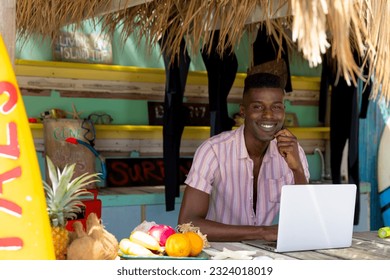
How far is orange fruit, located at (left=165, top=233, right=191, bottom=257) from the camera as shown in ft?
7.07

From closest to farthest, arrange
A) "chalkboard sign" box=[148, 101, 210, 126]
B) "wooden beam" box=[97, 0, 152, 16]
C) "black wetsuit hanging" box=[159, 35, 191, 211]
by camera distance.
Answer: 1. "wooden beam" box=[97, 0, 152, 16]
2. "black wetsuit hanging" box=[159, 35, 191, 211]
3. "chalkboard sign" box=[148, 101, 210, 126]

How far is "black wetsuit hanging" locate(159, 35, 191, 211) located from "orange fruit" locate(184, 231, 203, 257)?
2.15m

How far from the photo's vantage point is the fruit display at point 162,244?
7.09 ft

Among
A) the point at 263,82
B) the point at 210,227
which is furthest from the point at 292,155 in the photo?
the point at 210,227

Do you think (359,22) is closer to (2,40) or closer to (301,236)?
(301,236)

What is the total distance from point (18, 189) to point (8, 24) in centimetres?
60

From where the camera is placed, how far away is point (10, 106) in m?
1.80

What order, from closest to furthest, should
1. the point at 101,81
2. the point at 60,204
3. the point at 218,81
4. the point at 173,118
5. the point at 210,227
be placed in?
the point at 60,204 → the point at 210,227 → the point at 173,118 → the point at 218,81 → the point at 101,81

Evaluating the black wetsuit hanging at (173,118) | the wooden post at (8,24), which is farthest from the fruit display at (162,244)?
the black wetsuit hanging at (173,118)

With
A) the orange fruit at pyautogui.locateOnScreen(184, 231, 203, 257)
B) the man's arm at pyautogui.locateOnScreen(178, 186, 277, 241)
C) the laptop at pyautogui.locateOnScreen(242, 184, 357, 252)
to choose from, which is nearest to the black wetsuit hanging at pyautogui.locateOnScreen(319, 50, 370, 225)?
the man's arm at pyautogui.locateOnScreen(178, 186, 277, 241)

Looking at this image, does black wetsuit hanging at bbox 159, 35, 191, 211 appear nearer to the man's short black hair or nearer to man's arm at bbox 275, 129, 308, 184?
the man's short black hair

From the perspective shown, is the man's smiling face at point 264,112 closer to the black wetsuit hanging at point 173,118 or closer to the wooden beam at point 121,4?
the wooden beam at point 121,4

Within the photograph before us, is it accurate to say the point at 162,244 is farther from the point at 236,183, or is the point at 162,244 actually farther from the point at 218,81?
the point at 218,81

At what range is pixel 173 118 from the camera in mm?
4371
